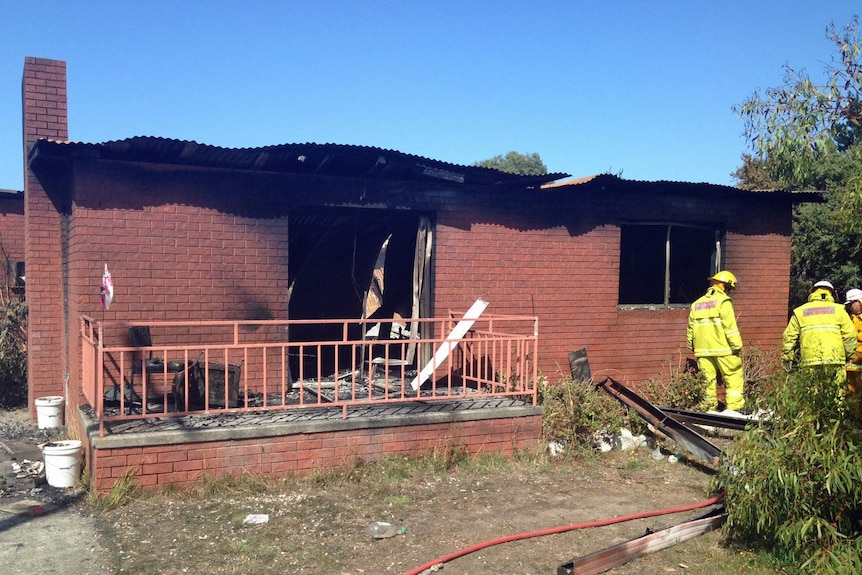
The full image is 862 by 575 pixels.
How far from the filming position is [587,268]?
30.2 ft

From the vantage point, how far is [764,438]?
432 cm

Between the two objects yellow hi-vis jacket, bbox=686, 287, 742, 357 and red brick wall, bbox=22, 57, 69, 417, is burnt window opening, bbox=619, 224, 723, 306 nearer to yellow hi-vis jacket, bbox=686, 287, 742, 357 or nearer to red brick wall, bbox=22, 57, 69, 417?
yellow hi-vis jacket, bbox=686, 287, 742, 357

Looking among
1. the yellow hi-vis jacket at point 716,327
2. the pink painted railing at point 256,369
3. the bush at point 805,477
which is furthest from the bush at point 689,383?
the bush at point 805,477

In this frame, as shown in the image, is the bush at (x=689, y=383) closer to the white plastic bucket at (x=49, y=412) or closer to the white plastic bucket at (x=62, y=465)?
the white plastic bucket at (x=62, y=465)

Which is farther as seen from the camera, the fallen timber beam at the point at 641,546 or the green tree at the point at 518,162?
the green tree at the point at 518,162

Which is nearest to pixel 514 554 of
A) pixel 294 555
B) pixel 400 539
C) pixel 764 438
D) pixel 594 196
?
pixel 400 539

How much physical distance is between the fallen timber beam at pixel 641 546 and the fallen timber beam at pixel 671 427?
114 cm

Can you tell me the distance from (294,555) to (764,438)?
3.05 meters

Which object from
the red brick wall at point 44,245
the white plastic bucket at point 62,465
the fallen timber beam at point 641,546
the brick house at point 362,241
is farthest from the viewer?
the red brick wall at point 44,245

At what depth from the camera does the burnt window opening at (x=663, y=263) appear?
33.0 ft

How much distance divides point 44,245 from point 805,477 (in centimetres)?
793

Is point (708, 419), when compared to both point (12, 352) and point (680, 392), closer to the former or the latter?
point (680, 392)

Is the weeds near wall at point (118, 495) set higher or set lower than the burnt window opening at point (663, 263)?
lower

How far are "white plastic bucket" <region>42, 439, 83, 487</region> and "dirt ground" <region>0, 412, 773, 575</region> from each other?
0.33ft
